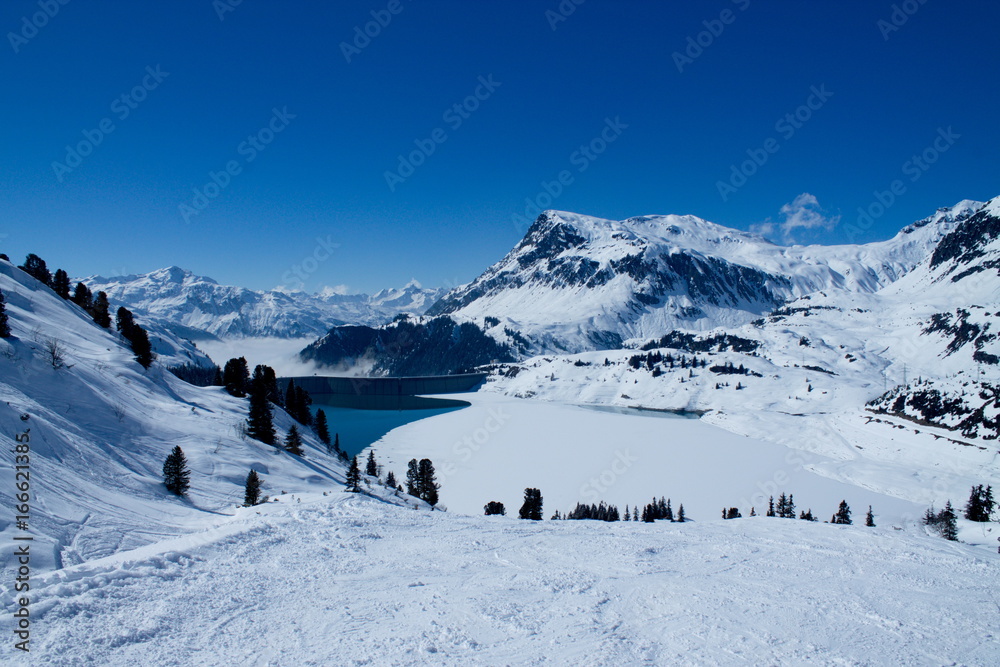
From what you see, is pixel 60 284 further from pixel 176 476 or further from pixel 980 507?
pixel 980 507

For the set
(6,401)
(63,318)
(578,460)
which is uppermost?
(63,318)

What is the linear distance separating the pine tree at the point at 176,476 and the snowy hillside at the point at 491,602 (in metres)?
7.31

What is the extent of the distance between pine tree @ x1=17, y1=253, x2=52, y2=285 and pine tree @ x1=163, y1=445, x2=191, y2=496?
2676 inches

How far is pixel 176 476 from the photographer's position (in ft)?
92.5

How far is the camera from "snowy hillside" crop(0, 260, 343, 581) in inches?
746

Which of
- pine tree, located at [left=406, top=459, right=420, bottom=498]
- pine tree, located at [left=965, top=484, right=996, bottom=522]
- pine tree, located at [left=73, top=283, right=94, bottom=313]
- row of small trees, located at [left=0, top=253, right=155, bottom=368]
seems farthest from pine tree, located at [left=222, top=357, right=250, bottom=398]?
pine tree, located at [left=965, top=484, right=996, bottom=522]

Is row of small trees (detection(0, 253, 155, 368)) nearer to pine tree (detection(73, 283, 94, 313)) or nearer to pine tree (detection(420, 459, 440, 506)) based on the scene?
pine tree (detection(73, 283, 94, 313))

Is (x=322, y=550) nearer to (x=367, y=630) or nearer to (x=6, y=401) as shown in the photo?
(x=367, y=630)

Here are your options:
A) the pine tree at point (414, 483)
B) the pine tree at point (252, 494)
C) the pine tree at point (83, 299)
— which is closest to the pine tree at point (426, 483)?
the pine tree at point (414, 483)

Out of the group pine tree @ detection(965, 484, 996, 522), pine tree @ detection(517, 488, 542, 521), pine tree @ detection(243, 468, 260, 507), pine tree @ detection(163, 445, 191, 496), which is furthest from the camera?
pine tree @ detection(965, 484, 996, 522)

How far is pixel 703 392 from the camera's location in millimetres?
187625

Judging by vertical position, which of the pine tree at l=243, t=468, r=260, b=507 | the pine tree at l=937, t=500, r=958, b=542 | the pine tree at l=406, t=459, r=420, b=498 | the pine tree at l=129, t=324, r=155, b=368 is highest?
the pine tree at l=129, t=324, r=155, b=368

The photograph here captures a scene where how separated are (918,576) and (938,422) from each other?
11876 centimetres

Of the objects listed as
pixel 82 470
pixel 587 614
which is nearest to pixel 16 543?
pixel 82 470
